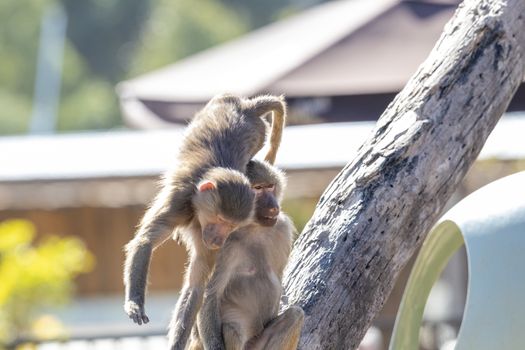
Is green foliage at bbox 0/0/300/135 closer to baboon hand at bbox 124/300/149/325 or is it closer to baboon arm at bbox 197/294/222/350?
baboon arm at bbox 197/294/222/350

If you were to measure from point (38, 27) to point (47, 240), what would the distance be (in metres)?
39.5

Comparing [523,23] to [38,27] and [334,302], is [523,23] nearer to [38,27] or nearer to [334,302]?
[334,302]

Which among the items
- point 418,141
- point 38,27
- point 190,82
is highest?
point 418,141

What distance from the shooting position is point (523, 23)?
4715 mm

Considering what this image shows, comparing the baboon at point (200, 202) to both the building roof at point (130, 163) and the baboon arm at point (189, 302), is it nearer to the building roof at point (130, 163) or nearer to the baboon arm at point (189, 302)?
the baboon arm at point (189, 302)

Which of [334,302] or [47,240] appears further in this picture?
[47,240]

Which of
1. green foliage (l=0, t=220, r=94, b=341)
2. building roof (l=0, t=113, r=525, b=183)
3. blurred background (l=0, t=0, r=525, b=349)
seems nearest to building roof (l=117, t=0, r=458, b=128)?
blurred background (l=0, t=0, r=525, b=349)

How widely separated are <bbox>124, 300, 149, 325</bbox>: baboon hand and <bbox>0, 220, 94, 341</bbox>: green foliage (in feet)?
15.9

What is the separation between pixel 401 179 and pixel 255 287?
0.64 meters

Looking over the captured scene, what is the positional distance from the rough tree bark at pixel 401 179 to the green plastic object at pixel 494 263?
0.57 ft

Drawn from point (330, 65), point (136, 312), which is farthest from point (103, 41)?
point (136, 312)

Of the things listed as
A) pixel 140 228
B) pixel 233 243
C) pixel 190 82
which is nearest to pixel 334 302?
pixel 233 243

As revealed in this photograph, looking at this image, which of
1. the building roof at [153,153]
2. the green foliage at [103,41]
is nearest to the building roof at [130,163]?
the building roof at [153,153]

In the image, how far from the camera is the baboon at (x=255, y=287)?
169 inches
